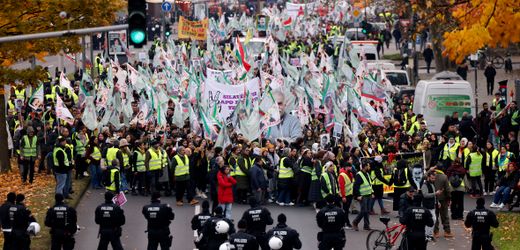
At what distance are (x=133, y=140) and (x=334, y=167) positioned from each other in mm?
6386

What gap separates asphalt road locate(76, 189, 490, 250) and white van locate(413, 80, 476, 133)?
9.77m

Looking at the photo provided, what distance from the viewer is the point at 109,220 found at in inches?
919

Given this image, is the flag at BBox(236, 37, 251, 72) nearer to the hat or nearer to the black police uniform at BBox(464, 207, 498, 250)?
the hat

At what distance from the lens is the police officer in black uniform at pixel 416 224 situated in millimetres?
23172

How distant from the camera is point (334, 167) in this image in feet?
95.4

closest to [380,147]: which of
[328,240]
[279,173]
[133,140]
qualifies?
[279,173]

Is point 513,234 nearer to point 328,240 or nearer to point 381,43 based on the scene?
point 328,240

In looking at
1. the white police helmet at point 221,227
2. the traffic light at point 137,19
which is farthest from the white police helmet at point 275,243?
the traffic light at point 137,19

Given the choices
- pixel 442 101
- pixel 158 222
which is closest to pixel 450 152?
pixel 442 101

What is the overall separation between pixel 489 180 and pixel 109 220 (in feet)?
38.6

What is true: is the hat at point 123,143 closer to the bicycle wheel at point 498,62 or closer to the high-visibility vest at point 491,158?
the high-visibility vest at point 491,158

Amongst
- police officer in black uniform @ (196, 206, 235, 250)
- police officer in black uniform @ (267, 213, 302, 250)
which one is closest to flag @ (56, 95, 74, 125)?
police officer in black uniform @ (196, 206, 235, 250)

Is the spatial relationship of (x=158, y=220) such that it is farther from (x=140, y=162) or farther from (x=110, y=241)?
Result: (x=140, y=162)

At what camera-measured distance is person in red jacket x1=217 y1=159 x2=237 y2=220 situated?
2784 centimetres
